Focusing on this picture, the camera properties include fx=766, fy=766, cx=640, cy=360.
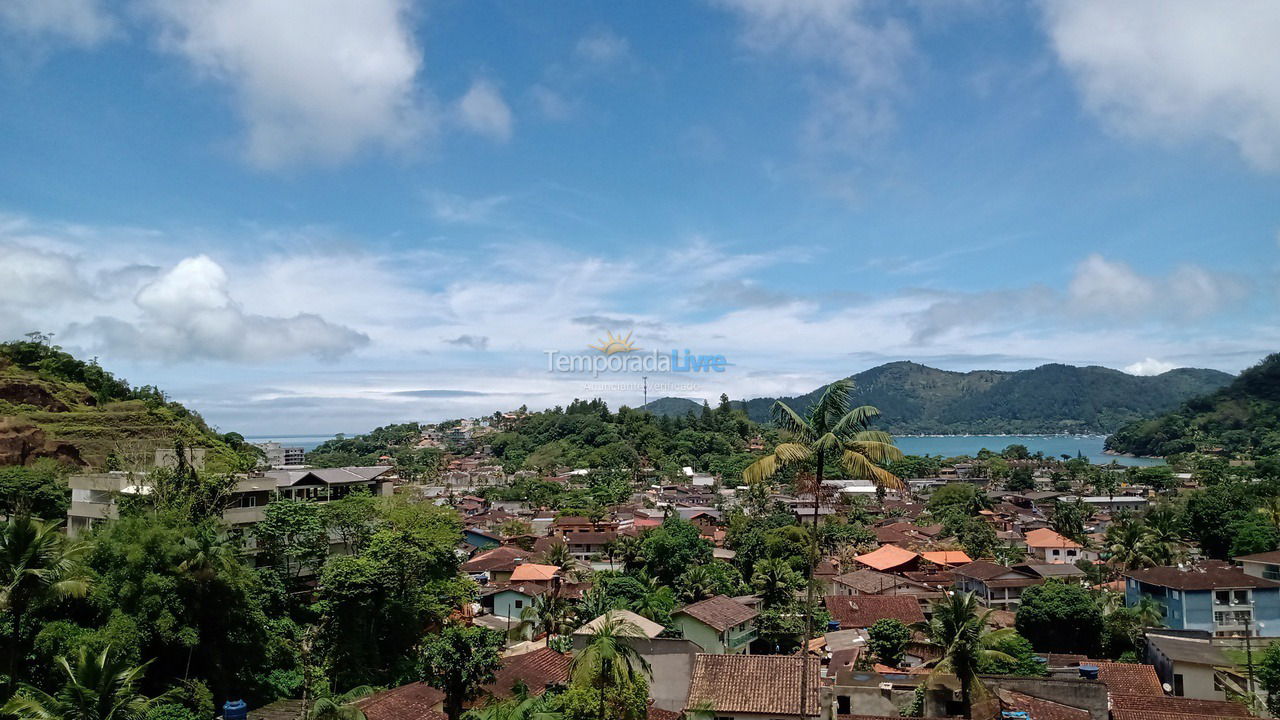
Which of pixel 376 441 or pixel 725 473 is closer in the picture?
pixel 725 473

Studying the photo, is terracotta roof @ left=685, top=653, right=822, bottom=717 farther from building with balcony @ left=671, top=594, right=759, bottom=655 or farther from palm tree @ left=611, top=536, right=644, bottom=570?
palm tree @ left=611, top=536, right=644, bottom=570

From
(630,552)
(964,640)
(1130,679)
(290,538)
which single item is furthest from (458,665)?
(630,552)

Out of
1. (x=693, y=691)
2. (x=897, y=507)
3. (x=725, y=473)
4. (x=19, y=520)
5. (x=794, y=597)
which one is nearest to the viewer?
(x=19, y=520)

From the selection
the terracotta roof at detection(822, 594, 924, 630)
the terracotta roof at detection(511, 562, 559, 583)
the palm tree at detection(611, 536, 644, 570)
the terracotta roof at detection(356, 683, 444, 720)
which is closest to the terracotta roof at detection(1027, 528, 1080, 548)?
the terracotta roof at detection(822, 594, 924, 630)

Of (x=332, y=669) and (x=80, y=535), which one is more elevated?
(x=80, y=535)

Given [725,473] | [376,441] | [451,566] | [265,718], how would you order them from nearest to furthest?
[265,718] → [451,566] → [725,473] → [376,441]

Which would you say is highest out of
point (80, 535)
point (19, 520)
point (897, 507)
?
point (19, 520)

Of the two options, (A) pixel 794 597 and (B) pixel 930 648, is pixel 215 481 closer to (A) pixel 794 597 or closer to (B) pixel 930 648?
(A) pixel 794 597

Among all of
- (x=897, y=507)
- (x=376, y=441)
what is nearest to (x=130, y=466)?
(x=897, y=507)

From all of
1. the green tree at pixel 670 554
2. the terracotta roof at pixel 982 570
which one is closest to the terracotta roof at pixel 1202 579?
the terracotta roof at pixel 982 570

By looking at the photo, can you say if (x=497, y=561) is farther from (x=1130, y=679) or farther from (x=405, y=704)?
(x=1130, y=679)
